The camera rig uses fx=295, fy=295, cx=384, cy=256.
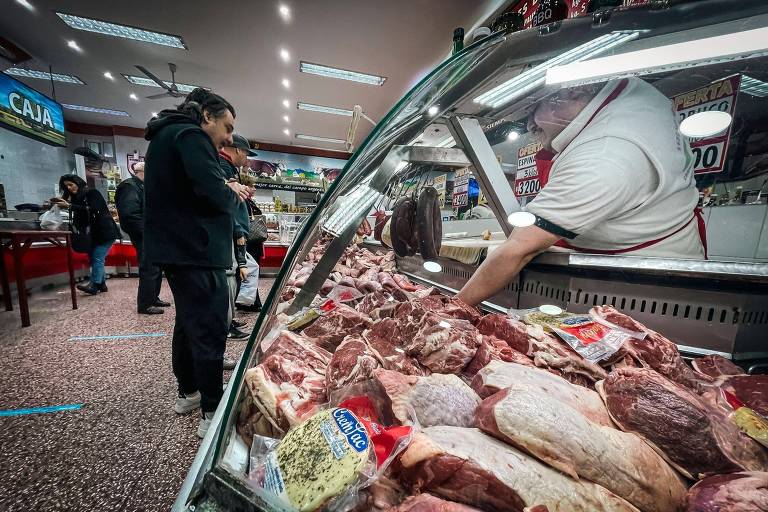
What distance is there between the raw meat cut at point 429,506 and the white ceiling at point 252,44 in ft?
21.4

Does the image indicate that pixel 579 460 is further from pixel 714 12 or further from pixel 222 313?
pixel 222 313

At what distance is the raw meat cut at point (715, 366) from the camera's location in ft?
2.91

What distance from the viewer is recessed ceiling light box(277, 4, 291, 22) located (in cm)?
527

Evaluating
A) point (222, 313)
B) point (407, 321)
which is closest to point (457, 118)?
point (407, 321)

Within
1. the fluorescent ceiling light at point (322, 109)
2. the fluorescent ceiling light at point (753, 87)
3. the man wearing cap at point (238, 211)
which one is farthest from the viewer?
the fluorescent ceiling light at point (322, 109)

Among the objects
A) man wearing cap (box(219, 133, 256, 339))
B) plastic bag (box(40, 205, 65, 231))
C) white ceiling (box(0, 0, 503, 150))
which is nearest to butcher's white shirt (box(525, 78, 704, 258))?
man wearing cap (box(219, 133, 256, 339))

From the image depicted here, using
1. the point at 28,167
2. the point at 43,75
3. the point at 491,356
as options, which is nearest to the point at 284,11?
the point at 491,356

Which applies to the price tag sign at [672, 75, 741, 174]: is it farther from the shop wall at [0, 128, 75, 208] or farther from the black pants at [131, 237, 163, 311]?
the shop wall at [0, 128, 75, 208]

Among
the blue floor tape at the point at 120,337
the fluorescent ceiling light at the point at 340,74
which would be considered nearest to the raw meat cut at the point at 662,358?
the blue floor tape at the point at 120,337

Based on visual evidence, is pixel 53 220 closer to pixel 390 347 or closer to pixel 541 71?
pixel 390 347

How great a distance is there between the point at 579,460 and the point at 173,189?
2.06 m

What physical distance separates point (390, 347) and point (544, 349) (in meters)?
0.48

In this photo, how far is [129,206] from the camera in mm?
4391

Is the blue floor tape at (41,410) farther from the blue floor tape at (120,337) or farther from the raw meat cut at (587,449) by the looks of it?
the raw meat cut at (587,449)
